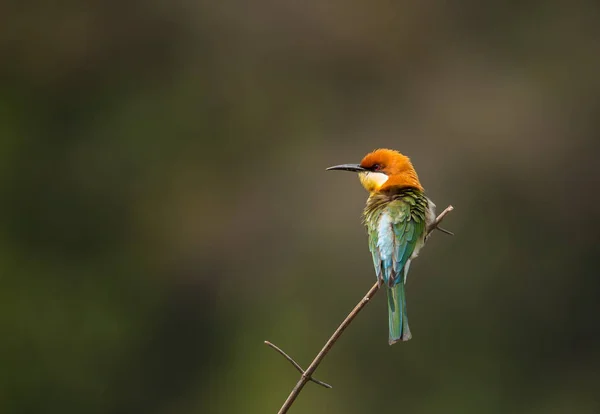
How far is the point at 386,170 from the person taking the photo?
2260mm

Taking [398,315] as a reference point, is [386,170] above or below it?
above

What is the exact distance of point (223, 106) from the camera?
20.5ft

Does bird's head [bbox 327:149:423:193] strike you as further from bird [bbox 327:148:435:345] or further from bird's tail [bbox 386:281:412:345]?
bird's tail [bbox 386:281:412:345]

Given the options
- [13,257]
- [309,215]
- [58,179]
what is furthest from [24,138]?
[309,215]

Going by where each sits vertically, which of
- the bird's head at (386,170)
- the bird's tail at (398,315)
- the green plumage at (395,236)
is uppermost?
the bird's head at (386,170)

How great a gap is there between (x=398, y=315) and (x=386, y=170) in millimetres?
470

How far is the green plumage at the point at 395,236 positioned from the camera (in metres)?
1.96

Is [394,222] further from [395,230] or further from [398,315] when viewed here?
[398,315]

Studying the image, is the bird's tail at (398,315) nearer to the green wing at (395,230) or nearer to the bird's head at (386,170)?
the green wing at (395,230)

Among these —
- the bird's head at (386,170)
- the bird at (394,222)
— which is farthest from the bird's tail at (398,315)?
the bird's head at (386,170)

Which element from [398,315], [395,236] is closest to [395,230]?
[395,236]

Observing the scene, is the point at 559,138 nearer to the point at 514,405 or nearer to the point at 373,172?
the point at 514,405

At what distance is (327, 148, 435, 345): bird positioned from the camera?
196cm

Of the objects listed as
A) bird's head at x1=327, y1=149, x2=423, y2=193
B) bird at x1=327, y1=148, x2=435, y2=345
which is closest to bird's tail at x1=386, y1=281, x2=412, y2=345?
bird at x1=327, y1=148, x2=435, y2=345
